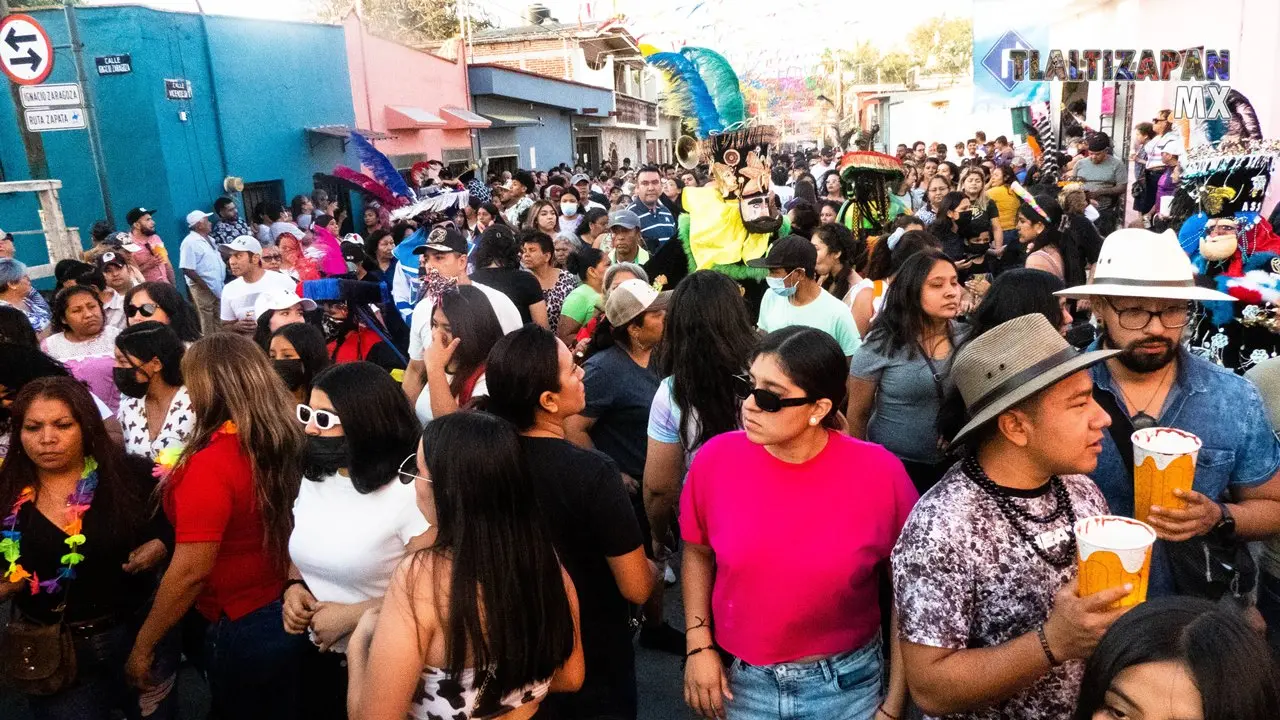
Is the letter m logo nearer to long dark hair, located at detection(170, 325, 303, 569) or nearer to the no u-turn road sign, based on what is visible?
long dark hair, located at detection(170, 325, 303, 569)

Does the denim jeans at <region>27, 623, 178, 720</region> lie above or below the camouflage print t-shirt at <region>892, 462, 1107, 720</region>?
below

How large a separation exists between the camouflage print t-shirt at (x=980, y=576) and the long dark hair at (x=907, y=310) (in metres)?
1.69

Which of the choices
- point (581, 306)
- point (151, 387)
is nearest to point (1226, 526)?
point (581, 306)

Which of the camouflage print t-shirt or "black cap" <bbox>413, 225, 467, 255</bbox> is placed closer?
the camouflage print t-shirt

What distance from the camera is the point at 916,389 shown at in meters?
3.47

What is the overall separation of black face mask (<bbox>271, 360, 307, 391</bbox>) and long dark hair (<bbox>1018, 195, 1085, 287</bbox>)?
Answer: 485 centimetres

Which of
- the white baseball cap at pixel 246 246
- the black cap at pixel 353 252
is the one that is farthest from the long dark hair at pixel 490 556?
the black cap at pixel 353 252

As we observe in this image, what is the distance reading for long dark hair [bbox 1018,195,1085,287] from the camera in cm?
604

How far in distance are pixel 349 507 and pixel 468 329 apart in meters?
1.36

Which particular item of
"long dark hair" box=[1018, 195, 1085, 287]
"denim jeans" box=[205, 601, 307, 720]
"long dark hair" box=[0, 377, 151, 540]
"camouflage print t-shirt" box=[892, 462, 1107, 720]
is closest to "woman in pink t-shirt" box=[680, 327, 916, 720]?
"camouflage print t-shirt" box=[892, 462, 1107, 720]

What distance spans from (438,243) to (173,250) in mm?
9147

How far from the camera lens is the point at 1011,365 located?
189 cm

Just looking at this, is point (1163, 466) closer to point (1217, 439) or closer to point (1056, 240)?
point (1217, 439)

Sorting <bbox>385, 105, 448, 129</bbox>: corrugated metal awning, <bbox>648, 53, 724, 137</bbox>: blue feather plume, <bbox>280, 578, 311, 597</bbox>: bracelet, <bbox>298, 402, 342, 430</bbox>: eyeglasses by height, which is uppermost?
<bbox>385, 105, 448, 129</bbox>: corrugated metal awning
